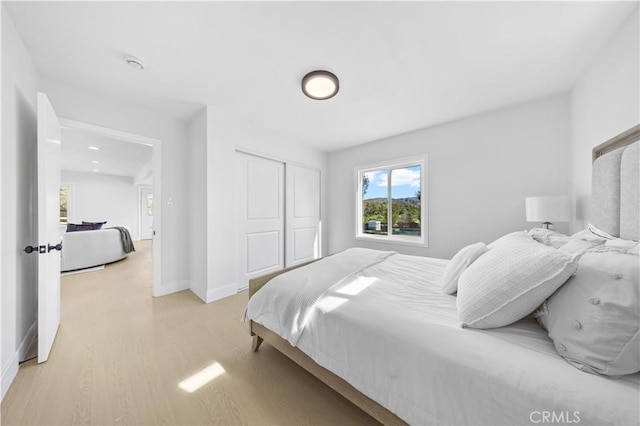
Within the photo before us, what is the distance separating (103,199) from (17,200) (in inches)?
304

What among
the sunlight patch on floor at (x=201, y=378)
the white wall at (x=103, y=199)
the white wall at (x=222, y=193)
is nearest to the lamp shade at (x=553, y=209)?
the sunlight patch on floor at (x=201, y=378)

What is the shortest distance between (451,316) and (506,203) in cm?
246

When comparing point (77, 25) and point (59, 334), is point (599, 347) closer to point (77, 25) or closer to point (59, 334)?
point (77, 25)

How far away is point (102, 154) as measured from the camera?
4.99m

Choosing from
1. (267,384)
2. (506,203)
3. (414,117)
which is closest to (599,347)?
(267,384)

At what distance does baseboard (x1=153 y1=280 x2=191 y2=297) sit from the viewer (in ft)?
9.43

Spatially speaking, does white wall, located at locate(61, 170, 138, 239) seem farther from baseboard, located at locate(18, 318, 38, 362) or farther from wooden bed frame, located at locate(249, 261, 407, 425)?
wooden bed frame, located at locate(249, 261, 407, 425)

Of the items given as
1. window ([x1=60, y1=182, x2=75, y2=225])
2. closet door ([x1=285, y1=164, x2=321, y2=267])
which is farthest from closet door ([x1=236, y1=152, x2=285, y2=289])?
window ([x1=60, y1=182, x2=75, y2=225])

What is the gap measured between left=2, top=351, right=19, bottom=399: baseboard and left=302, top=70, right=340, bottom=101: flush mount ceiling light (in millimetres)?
2987

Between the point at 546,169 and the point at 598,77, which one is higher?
the point at 598,77

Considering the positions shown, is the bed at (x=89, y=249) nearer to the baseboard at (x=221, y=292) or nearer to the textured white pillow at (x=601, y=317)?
the baseboard at (x=221, y=292)

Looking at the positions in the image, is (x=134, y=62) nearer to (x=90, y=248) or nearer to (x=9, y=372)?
(x=9, y=372)

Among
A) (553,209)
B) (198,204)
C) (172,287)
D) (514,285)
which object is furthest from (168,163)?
(553,209)

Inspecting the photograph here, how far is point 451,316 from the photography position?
111 centimetres
